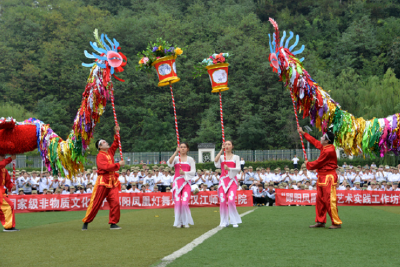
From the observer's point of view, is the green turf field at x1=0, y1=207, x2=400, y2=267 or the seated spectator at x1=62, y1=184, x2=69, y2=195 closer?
the green turf field at x1=0, y1=207, x2=400, y2=267

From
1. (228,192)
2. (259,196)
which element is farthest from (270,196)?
(228,192)

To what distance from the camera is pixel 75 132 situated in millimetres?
9750

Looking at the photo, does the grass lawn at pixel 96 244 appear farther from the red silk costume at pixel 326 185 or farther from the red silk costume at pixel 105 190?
the red silk costume at pixel 326 185

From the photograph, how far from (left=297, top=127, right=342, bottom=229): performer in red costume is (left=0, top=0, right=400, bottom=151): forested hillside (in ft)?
77.6

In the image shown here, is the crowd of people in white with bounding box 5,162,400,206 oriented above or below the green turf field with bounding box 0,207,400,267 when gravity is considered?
above

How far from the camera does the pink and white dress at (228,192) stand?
953cm

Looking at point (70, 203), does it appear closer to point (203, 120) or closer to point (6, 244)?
point (6, 244)

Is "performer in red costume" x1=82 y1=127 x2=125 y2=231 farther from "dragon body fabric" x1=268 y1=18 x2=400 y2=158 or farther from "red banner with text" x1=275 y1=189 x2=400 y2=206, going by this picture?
"red banner with text" x1=275 y1=189 x2=400 y2=206

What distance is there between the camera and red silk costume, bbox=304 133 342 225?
900 cm

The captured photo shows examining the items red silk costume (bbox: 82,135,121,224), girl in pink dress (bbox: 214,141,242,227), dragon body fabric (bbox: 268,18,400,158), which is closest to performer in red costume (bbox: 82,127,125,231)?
red silk costume (bbox: 82,135,121,224)

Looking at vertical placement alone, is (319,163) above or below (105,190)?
above

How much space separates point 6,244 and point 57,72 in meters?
41.6

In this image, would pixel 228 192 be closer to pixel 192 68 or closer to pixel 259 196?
pixel 259 196

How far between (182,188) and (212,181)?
30.5ft
